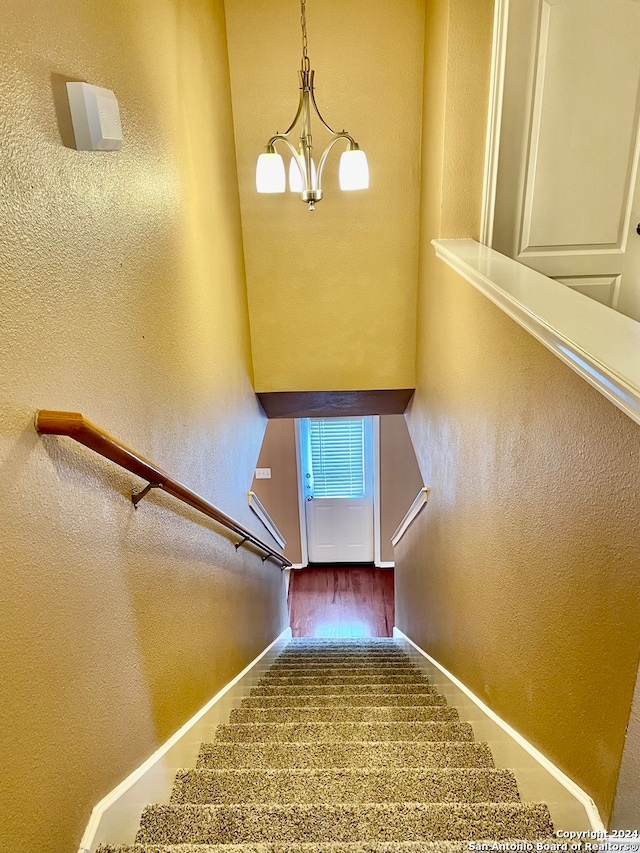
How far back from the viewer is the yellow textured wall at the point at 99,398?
895mm

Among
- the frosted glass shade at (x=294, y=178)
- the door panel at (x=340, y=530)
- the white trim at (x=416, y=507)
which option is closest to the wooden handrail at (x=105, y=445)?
the white trim at (x=416, y=507)

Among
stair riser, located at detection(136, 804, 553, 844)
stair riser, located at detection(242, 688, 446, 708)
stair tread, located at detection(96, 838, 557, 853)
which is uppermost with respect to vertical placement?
stair tread, located at detection(96, 838, 557, 853)

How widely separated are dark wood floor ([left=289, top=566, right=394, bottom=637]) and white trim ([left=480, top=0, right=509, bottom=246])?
3926mm

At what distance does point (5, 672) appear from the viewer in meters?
0.86

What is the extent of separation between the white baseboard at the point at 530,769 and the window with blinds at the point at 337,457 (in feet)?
12.0

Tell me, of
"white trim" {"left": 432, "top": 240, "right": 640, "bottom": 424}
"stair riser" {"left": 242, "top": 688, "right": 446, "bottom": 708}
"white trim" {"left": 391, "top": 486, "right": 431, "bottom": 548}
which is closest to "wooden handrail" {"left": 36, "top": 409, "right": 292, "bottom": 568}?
"white trim" {"left": 432, "top": 240, "right": 640, "bottom": 424}

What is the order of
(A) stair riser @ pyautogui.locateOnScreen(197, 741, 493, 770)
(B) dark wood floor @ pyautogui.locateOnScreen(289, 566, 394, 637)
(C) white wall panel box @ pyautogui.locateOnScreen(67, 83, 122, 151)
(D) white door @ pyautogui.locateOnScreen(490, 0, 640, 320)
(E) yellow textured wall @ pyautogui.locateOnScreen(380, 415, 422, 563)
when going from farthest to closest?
(E) yellow textured wall @ pyautogui.locateOnScreen(380, 415, 422, 563) < (B) dark wood floor @ pyautogui.locateOnScreen(289, 566, 394, 637) < (D) white door @ pyautogui.locateOnScreen(490, 0, 640, 320) < (A) stair riser @ pyautogui.locateOnScreen(197, 741, 493, 770) < (C) white wall panel box @ pyautogui.locateOnScreen(67, 83, 122, 151)

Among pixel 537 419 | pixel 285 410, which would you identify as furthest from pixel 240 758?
pixel 285 410

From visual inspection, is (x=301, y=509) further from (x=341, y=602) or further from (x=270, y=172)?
(x=270, y=172)

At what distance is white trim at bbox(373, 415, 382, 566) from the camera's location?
5.54m

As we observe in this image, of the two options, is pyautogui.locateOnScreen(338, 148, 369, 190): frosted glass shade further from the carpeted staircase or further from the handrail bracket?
the carpeted staircase

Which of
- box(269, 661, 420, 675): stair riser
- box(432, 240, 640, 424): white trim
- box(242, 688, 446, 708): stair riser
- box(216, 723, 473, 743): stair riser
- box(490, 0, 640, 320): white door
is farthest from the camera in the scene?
box(269, 661, 420, 675): stair riser

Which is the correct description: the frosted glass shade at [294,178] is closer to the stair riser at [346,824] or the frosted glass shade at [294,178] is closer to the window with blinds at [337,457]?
the stair riser at [346,824]

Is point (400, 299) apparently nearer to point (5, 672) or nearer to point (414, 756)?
point (414, 756)
